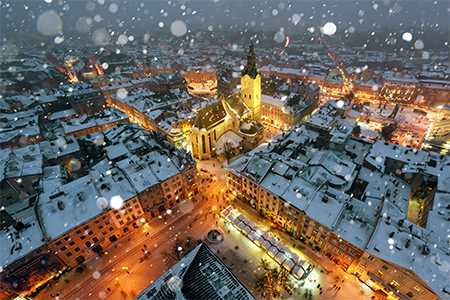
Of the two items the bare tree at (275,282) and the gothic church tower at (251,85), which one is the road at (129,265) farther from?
the gothic church tower at (251,85)

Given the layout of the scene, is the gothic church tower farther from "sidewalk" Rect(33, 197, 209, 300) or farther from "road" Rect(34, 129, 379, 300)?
"sidewalk" Rect(33, 197, 209, 300)

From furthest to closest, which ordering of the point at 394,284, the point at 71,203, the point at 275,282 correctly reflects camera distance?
the point at 71,203 < the point at 275,282 < the point at 394,284

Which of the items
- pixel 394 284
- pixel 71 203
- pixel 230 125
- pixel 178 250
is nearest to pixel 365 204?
A: pixel 394 284

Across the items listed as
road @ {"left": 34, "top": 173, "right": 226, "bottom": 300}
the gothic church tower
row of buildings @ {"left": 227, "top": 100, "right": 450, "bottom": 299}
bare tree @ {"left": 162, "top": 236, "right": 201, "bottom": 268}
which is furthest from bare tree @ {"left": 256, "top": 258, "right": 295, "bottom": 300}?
the gothic church tower

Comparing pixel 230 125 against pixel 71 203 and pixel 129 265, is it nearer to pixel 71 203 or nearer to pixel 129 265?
pixel 71 203

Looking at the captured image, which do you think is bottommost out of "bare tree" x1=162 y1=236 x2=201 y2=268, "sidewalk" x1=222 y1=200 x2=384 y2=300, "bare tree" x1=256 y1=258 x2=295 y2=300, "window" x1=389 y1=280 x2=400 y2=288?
"window" x1=389 y1=280 x2=400 y2=288

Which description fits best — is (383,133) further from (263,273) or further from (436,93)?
(263,273)

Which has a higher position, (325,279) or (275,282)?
(275,282)
